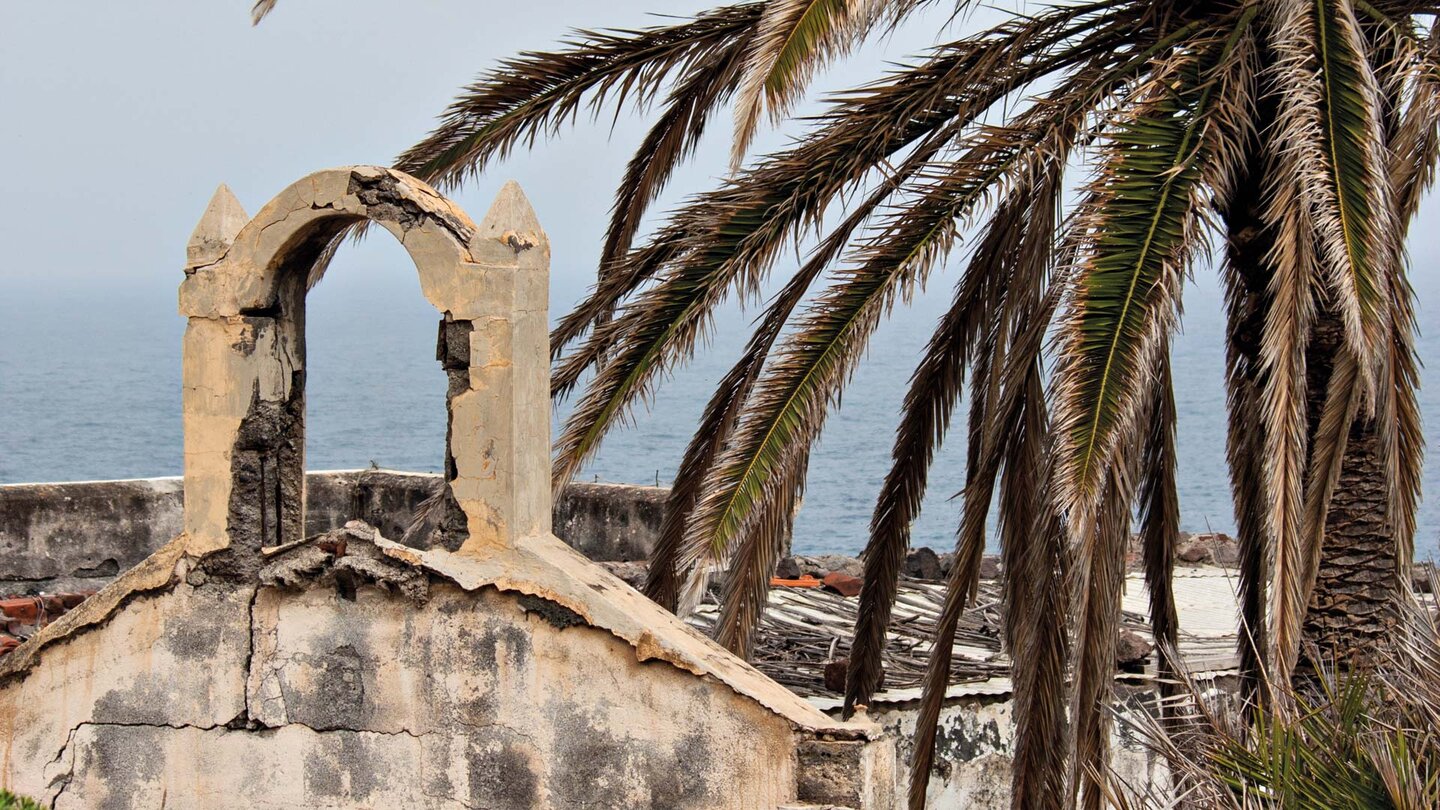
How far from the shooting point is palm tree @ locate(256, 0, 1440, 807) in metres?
7.05

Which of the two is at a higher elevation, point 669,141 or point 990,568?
point 669,141

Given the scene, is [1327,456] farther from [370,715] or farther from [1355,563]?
[370,715]

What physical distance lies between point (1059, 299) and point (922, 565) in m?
8.42

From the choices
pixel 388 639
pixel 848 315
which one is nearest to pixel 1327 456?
pixel 848 315

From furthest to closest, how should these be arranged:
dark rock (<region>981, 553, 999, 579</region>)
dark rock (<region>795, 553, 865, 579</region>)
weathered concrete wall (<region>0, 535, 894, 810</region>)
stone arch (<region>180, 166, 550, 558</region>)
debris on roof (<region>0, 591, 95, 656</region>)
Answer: dark rock (<region>981, 553, 999, 579</region>) < dark rock (<region>795, 553, 865, 579</region>) < debris on roof (<region>0, 591, 95, 656</region>) < stone arch (<region>180, 166, 550, 558</region>) < weathered concrete wall (<region>0, 535, 894, 810</region>)

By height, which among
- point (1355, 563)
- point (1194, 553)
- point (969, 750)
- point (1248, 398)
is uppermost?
point (1248, 398)

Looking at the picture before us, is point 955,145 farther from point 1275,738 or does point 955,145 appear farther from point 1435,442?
point 1435,442

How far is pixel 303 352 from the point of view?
7074 millimetres

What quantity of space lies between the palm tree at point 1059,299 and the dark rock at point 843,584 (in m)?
5.20

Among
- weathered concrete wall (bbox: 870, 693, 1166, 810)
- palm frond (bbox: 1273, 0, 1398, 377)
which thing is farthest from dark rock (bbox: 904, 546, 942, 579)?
palm frond (bbox: 1273, 0, 1398, 377)

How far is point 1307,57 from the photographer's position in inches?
283

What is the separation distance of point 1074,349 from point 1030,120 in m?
1.34

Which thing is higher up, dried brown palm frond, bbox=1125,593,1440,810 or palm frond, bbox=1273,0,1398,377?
palm frond, bbox=1273,0,1398,377

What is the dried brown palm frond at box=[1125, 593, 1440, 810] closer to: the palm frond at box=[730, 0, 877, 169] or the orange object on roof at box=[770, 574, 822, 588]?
the palm frond at box=[730, 0, 877, 169]
